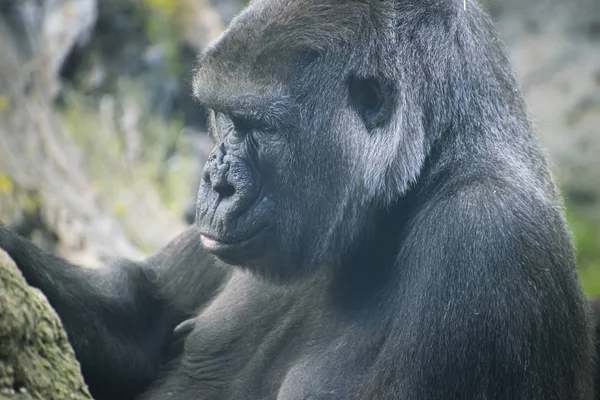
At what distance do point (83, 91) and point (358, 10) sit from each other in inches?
188

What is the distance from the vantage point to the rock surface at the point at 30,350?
3197mm

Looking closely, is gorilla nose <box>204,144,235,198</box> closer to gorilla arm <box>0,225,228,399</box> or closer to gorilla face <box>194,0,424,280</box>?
gorilla face <box>194,0,424,280</box>

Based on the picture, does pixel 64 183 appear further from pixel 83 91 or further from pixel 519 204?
pixel 519 204

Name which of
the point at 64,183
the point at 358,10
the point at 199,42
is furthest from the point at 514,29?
the point at 358,10

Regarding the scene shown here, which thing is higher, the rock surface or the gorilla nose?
the gorilla nose

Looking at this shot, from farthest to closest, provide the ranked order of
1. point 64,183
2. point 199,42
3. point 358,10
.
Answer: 1. point 199,42
2. point 64,183
3. point 358,10

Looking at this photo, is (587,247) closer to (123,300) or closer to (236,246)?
(123,300)

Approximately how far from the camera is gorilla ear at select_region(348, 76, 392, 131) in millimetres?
4438

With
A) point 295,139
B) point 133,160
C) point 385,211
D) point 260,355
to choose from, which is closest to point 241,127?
point 295,139

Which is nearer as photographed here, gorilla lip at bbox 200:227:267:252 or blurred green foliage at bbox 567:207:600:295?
gorilla lip at bbox 200:227:267:252

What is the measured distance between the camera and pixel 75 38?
343 inches

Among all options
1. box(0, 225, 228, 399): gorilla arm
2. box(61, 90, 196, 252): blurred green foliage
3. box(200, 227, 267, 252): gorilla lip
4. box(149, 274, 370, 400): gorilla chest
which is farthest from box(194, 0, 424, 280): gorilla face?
box(61, 90, 196, 252): blurred green foliage

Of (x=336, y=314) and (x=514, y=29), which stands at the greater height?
(x=514, y=29)

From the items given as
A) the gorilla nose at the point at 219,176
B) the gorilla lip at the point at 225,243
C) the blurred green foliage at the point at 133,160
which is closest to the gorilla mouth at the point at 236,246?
the gorilla lip at the point at 225,243
